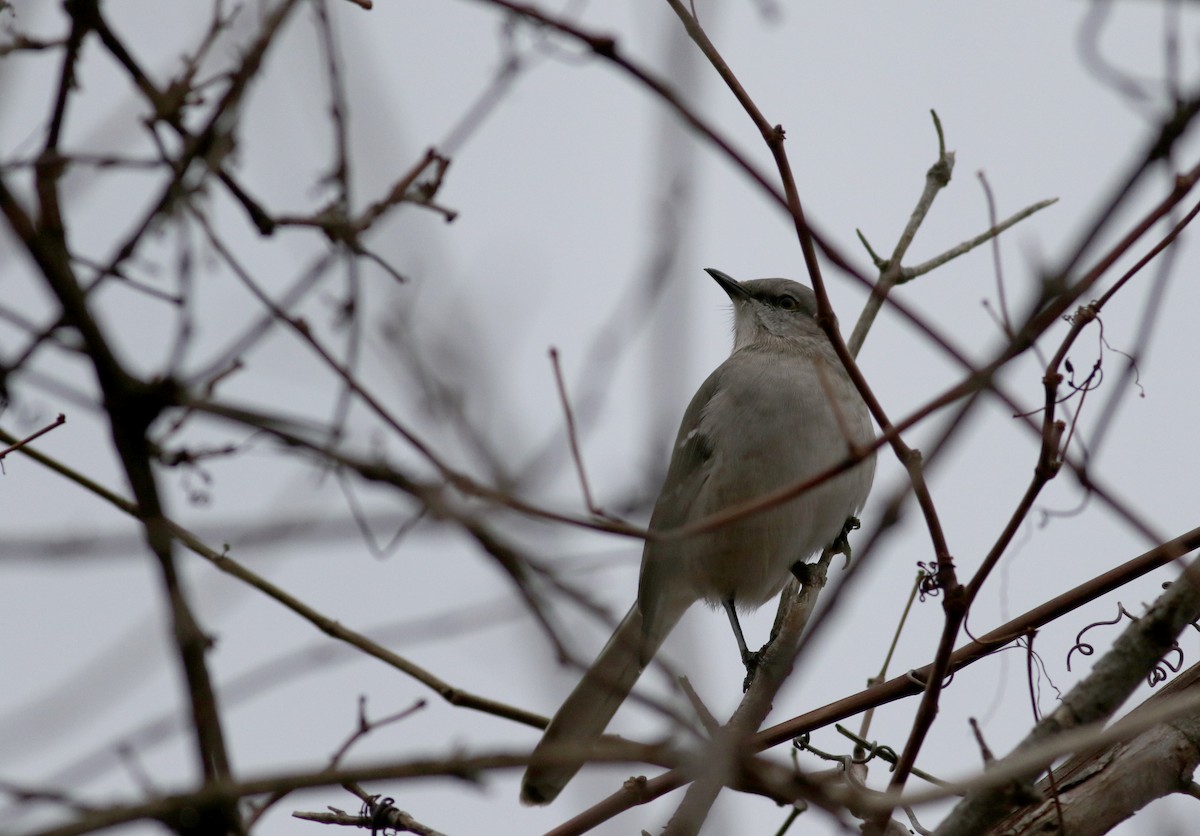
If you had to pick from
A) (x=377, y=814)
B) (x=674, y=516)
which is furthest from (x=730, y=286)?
(x=377, y=814)

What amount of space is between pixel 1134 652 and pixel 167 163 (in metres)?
2.34

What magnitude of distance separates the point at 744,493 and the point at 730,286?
1.84 m

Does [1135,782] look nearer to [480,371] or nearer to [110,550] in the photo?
[480,371]

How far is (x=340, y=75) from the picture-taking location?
342 cm

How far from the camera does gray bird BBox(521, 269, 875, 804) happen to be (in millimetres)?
5359

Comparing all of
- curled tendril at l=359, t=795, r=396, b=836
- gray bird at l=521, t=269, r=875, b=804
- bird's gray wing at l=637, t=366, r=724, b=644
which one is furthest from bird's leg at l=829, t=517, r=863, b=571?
curled tendril at l=359, t=795, r=396, b=836

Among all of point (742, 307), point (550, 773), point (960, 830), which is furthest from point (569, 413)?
point (742, 307)

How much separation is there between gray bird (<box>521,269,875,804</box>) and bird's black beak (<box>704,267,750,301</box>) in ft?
2.08

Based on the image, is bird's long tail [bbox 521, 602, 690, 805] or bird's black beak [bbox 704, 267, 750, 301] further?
bird's black beak [bbox 704, 267, 750, 301]

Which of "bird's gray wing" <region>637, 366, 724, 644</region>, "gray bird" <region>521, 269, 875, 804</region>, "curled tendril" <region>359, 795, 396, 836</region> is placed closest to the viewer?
"curled tendril" <region>359, 795, 396, 836</region>

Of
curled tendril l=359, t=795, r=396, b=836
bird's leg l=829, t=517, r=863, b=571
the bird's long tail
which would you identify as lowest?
curled tendril l=359, t=795, r=396, b=836

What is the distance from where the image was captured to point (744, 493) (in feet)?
18.6

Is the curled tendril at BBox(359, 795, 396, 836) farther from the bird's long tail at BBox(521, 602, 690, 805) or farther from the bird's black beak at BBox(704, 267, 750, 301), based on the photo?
the bird's black beak at BBox(704, 267, 750, 301)

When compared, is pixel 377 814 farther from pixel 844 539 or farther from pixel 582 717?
pixel 844 539
